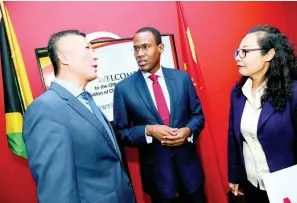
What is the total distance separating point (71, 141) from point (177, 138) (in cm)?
87

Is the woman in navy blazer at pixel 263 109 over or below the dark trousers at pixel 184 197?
over

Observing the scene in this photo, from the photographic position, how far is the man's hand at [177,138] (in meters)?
1.79

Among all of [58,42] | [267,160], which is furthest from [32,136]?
[267,160]

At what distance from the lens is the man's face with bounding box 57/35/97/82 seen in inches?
54.4

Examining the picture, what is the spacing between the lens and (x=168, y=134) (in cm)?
177

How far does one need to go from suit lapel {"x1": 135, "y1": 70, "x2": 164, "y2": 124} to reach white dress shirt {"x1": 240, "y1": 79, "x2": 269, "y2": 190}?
61 centimetres

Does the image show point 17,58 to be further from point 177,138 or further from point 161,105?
point 177,138

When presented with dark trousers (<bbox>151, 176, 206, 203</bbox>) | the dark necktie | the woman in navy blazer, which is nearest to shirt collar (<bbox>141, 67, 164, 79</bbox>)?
the dark necktie

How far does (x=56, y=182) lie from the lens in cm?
107

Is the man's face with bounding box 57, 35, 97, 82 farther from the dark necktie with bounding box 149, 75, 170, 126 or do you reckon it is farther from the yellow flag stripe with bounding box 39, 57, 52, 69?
the yellow flag stripe with bounding box 39, 57, 52, 69

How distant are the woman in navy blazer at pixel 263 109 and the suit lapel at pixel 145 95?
22.4 inches

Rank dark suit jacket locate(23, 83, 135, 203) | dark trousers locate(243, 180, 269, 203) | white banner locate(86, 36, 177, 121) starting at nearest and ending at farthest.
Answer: dark suit jacket locate(23, 83, 135, 203)
dark trousers locate(243, 180, 269, 203)
white banner locate(86, 36, 177, 121)

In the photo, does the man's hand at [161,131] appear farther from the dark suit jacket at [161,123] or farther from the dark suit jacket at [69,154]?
the dark suit jacket at [69,154]

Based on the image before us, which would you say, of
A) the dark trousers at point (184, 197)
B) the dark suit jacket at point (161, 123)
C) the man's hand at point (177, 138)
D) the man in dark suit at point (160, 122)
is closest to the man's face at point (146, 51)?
the man in dark suit at point (160, 122)
